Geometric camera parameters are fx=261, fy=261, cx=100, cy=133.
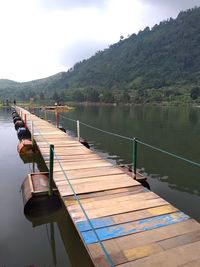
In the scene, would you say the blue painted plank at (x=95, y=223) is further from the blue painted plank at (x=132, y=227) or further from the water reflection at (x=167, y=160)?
the water reflection at (x=167, y=160)

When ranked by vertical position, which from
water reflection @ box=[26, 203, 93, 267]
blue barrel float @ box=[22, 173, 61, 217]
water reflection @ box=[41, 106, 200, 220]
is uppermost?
blue barrel float @ box=[22, 173, 61, 217]

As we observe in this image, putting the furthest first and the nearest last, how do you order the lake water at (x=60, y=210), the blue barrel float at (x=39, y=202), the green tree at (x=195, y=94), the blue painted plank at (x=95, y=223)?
1. the green tree at (x=195, y=94)
2. the blue barrel float at (x=39, y=202)
3. the lake water at (x=60, y=210)
4. the blue painted plank at (x=95, y=223)

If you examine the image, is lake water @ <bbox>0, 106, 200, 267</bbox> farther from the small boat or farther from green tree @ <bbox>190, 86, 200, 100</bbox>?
green tree @ <bbox>190, 86, 200, 100</bbox>

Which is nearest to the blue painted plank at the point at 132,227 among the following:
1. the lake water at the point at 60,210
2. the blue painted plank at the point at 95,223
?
the blue painted plank at the point at 95,223

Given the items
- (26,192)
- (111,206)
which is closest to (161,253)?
(111,206)

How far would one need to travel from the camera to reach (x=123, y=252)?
186 inches

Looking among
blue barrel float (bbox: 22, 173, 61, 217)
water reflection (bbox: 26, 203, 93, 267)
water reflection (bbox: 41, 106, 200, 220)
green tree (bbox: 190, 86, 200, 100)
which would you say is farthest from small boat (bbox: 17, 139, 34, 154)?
green tree (bbox: 190, 86, 200, 100)

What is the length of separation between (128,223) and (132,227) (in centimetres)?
18

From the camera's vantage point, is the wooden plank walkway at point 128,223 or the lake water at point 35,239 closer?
the wooden plank walkway at point 128,223

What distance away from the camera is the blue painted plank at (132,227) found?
521cm

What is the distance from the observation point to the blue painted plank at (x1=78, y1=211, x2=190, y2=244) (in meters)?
5.21

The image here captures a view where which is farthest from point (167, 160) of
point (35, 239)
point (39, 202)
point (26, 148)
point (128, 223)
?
point (128, 223)

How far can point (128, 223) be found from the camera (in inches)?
224

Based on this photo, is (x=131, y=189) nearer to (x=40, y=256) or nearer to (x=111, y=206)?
(x=111, y=206)
